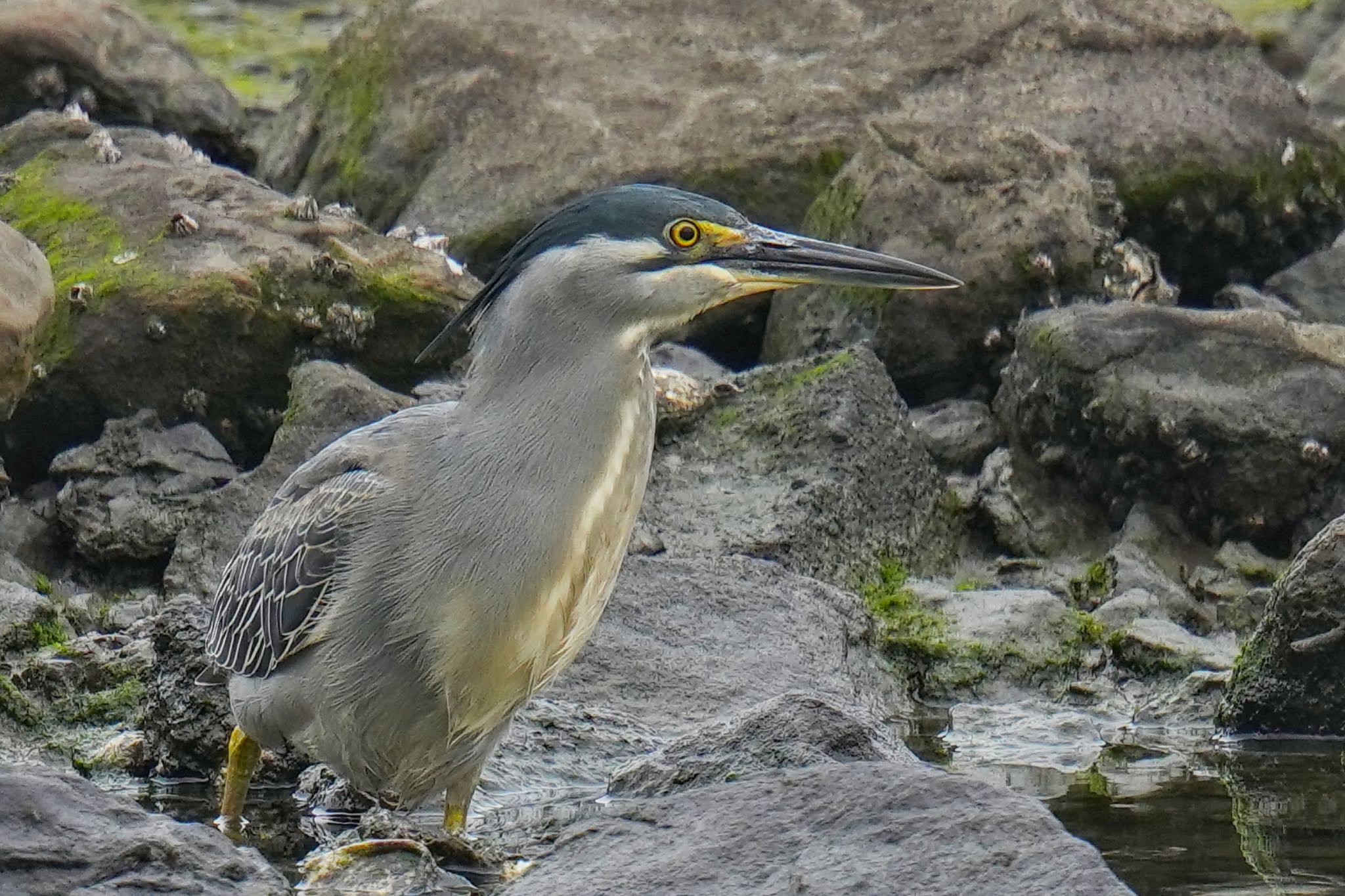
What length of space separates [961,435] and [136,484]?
377cm

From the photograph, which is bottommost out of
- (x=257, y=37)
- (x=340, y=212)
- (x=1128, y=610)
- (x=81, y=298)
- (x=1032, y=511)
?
(x=1128, y=610)

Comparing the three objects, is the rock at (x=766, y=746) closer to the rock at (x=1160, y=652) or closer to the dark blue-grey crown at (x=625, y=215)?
the dark blue-grey crown at (x=625, y=215)

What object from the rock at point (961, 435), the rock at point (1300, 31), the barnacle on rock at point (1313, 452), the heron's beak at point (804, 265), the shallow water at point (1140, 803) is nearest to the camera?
the shallow water at point (1140, 803)

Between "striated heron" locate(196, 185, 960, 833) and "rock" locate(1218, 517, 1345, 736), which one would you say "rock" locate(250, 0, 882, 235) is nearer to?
"rock" locate(1218, 517, 1345, 736)

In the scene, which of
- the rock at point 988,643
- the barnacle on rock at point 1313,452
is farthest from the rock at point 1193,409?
the rock at point 988,643

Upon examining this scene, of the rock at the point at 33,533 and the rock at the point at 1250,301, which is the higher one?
the rock at the point at 1250,301

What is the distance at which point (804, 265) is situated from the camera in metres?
6.07

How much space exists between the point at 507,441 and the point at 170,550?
3592 millimetres

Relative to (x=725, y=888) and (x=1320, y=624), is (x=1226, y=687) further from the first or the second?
(x=725, y=888)

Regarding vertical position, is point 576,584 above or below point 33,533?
above

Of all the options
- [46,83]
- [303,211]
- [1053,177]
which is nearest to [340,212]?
[303,211]

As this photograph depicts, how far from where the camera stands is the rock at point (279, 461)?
28.5 ft

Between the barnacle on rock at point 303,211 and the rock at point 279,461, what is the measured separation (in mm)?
1333

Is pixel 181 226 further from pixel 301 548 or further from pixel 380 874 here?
pixel 380 874
